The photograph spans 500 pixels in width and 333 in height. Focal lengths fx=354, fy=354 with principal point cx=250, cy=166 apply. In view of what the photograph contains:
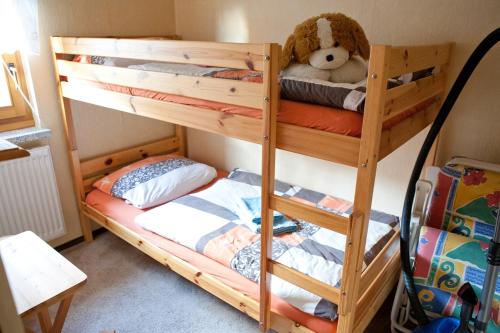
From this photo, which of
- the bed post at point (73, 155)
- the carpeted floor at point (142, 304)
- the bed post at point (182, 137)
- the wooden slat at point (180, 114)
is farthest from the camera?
the bed post at point (182, 137)

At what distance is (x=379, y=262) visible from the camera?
162 cm

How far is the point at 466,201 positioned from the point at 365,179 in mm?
849

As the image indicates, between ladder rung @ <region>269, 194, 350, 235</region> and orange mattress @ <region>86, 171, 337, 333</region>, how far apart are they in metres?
0.48

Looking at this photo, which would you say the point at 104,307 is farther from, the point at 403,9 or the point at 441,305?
the point at 403,9

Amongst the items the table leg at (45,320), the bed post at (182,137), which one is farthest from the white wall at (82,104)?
the table leg at (45,320)

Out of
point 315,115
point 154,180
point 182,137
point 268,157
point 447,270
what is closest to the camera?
point 315,115

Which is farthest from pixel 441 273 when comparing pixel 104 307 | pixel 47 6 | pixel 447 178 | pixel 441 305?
pixel 47 6

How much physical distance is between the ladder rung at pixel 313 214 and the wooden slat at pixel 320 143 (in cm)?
19

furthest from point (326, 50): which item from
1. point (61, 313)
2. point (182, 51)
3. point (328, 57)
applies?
point (61, 313)

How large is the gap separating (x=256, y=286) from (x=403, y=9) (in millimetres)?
1610

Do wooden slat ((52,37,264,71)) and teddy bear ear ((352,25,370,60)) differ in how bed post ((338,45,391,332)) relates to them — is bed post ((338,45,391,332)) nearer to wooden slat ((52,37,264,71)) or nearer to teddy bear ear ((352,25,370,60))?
wooden slat ((52,37,264,71))

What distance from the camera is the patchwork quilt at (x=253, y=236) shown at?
159 centimetres

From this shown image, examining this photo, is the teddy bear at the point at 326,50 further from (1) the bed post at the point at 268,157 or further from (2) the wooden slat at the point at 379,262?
(2) the wooden slat at the point at 379,262

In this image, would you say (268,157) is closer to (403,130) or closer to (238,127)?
(238,127)
